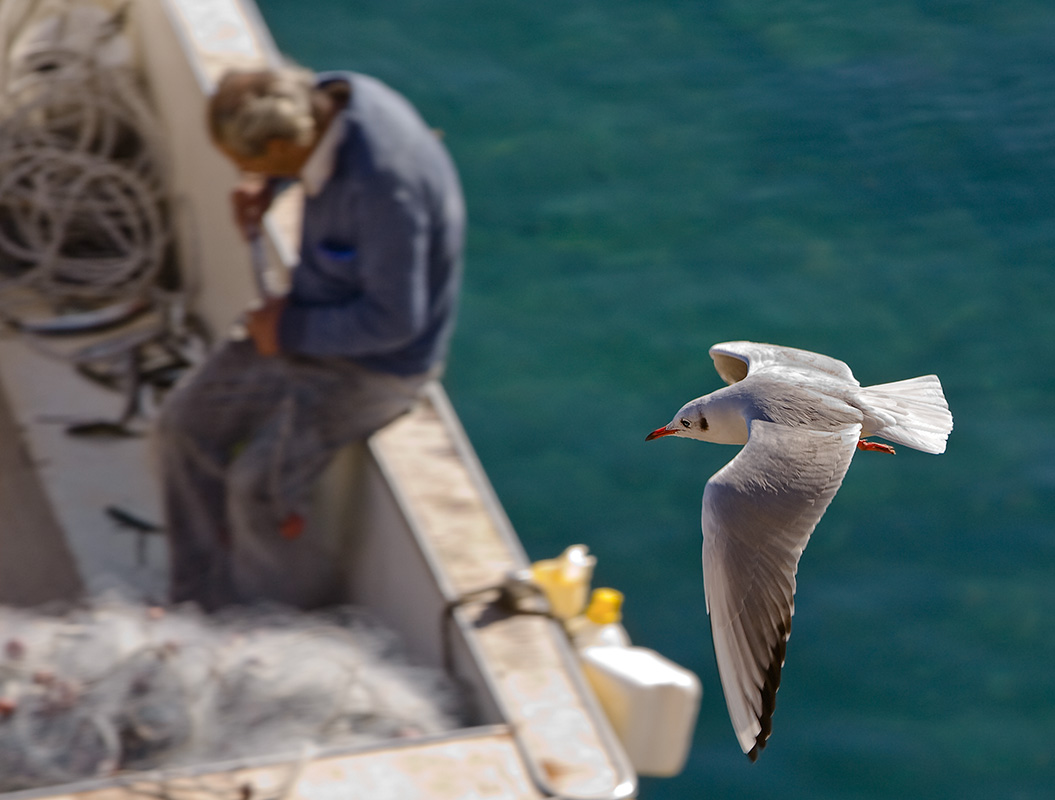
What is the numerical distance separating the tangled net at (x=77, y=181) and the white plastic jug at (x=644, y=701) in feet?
5.52

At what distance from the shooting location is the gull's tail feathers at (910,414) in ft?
1.95

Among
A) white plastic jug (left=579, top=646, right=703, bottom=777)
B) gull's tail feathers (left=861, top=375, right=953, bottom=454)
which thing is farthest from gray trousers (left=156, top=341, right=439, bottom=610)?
gull's tail feathers (left=861, top=375, right=953, bottom=454)

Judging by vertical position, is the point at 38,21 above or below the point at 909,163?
above

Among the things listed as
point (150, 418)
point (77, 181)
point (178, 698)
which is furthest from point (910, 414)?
point (77, 181)

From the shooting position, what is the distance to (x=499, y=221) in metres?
3.87

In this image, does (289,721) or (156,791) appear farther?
(289,721)

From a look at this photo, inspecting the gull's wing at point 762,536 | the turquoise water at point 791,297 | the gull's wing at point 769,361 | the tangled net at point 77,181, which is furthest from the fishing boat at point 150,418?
the gull's wing at point 762,536

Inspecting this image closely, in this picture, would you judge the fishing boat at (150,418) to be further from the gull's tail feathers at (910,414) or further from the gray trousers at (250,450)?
the gull's tail feathers at (910,414)

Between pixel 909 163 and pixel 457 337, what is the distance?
149cm

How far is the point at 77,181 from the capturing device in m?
2.95

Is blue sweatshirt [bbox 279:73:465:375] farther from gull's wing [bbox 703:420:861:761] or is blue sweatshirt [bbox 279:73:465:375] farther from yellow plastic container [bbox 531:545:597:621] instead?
gull's wing [bbox 703:420:861:761]

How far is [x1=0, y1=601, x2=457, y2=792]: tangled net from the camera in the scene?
180 centimetres

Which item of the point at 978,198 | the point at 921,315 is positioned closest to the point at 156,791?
the point at 921,315

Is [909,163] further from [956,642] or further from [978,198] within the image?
[956,642]
